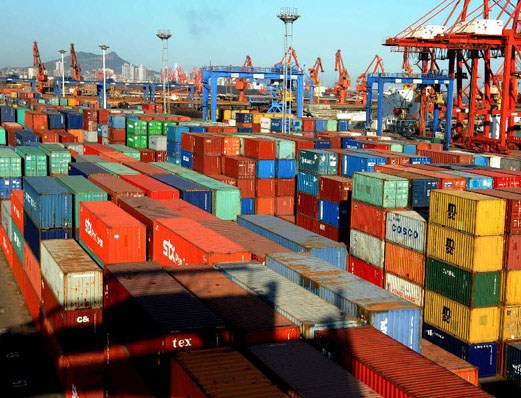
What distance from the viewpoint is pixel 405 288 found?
30.2m

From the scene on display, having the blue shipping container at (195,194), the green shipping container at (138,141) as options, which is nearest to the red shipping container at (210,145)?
the blue shipping container at (195,194)

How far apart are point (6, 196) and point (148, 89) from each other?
110m

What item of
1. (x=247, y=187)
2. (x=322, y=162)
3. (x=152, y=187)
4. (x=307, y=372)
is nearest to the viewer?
(x=307, y=372)

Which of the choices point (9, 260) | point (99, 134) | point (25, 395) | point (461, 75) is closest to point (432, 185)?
point (25, 395)

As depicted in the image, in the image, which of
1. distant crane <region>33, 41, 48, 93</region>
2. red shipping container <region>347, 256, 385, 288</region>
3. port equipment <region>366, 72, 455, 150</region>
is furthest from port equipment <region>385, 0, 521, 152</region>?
distant crane <region>33, 41, 48, 93</region>

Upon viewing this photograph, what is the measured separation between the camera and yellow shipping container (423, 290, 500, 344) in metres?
26.5

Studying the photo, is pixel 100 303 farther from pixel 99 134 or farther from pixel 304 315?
pixel 99 134

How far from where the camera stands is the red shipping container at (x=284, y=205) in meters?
45.4

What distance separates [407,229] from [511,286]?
205 inches

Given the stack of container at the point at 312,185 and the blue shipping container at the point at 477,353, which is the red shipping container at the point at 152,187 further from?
the blue shipping container at the point at 477,353

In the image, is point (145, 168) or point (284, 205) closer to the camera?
point (145, 168)

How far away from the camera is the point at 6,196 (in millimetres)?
44500

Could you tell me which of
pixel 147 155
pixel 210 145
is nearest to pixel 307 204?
pixel 210 145

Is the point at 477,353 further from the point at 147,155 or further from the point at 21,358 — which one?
the point at 147,155
